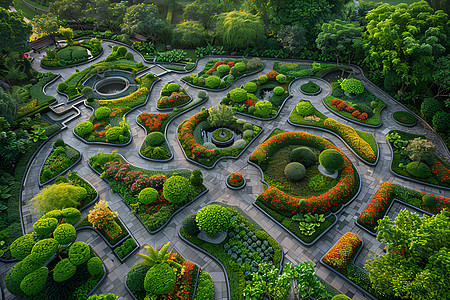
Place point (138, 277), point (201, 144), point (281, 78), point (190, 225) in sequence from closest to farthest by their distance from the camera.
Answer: point (138, 277)
point (190, 225)
point (201, 144)
point (281, 78)

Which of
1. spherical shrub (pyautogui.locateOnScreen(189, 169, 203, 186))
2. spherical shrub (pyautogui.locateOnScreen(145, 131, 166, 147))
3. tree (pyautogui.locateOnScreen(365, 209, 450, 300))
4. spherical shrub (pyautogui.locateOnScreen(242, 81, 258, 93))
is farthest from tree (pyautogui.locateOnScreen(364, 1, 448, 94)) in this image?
spherical shrub (pyautogui.locateOnScreen(145, 131, 166, 147))

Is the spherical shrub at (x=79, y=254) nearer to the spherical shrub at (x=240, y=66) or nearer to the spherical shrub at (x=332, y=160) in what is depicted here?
the spherical shrub at (x=332, y=160)

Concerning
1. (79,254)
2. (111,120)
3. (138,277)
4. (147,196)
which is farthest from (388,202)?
(111,120)

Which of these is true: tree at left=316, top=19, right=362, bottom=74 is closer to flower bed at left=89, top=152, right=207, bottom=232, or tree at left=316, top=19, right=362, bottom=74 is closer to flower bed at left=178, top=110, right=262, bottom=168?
flower bed at left=178, top=110, right=262, bottom=168

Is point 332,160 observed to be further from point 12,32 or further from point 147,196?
point 12,32

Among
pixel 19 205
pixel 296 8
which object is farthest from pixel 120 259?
pixel 296 8

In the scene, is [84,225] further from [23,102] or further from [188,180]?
[23,102]

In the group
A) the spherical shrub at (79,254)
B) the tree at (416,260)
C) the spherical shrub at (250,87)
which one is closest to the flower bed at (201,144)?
the spherical shrub at (250,87)
